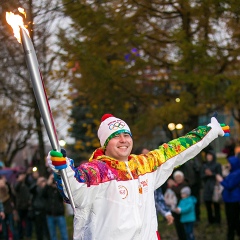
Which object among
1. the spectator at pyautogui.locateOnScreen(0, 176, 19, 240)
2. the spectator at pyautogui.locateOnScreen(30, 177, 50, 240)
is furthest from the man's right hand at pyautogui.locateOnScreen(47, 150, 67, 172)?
the spectator at pyautogui.locateOnScreen(0, 176, 19, 240)

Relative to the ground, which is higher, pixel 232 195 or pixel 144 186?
pixel 144 186

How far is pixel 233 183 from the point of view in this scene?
9789mm

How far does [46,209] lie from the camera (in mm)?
10828

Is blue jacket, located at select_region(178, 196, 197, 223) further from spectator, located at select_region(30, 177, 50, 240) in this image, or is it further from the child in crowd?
spectator, located at select_region(30, 177, 50, 240)

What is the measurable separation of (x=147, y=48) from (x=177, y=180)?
8.08 ft

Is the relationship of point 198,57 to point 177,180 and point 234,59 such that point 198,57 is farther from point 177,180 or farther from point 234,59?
point 177,180

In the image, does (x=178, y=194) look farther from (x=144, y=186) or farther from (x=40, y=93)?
(x=40, y=93)

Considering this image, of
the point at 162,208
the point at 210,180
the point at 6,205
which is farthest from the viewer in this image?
the point at 6,205

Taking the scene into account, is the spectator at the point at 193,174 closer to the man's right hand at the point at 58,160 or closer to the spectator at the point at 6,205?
the spectator at the point at 6,205

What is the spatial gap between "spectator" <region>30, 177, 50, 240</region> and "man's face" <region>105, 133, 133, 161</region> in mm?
6132

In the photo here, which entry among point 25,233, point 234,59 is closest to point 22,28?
point 234,59

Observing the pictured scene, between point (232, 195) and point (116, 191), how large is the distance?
546cm

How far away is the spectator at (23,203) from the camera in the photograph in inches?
506

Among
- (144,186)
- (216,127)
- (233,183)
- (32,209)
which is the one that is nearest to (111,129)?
(144,186)
